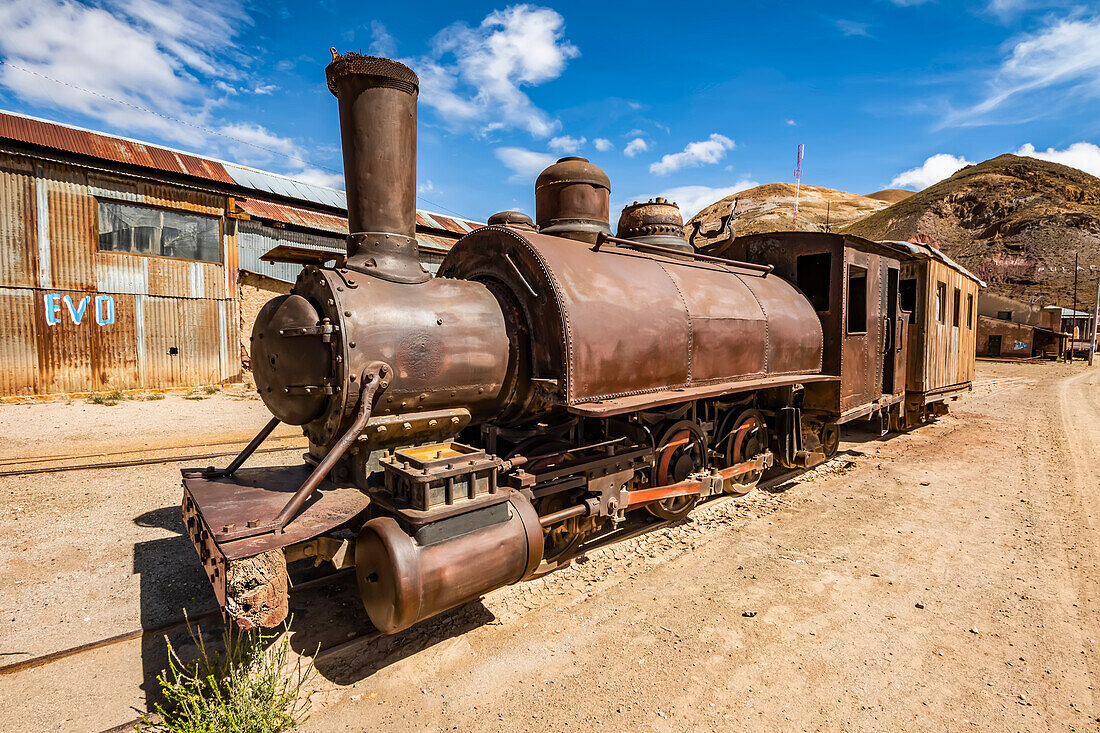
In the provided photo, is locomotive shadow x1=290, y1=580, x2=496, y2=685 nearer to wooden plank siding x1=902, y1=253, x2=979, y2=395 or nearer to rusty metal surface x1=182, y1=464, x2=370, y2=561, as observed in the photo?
rusty metal surface x1=182, y1=464, x2=370, y2=561

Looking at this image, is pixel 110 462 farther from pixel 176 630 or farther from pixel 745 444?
pixel 745 444

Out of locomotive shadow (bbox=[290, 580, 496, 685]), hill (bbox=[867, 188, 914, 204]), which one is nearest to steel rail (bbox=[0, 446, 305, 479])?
locomotive shadow (bbox=[290, 580, 496, 685])

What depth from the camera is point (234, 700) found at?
3.07 m

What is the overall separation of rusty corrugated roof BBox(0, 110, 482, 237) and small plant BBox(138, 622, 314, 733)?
1742 cm

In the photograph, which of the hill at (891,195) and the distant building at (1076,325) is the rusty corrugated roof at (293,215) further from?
the hill at (891,195)

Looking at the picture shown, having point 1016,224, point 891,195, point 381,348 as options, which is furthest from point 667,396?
point 891,195

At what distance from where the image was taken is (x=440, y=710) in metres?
3.40

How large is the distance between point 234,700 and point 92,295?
17.0 metres

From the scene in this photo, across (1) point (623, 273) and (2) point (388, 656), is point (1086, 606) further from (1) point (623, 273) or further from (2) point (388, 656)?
(2) point (388, 656)

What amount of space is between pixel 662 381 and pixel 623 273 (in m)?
1.13

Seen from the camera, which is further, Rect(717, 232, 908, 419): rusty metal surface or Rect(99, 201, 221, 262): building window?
Rect(99, 201, 221, 262): building window

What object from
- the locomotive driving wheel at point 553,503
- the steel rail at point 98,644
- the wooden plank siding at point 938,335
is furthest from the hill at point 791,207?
the steel rail at point 98,644

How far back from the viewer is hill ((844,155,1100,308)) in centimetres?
5441

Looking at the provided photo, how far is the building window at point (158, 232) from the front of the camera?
50.6 feet
